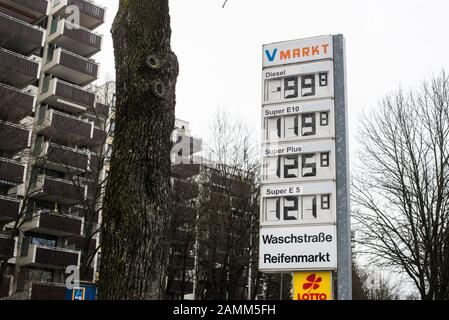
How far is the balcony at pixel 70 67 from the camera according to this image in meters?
42.2

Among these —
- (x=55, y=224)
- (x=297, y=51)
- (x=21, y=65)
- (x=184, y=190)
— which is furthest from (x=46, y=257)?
(x=297, y=51)

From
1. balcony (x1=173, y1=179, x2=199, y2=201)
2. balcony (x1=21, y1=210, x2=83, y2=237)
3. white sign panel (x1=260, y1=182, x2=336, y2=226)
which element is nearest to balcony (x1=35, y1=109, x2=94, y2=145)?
balcony (x1=21, y1=210, x2=83, y2=237)

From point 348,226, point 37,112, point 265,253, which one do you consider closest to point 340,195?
point 348,226

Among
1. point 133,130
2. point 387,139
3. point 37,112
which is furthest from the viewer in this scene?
point 37,112

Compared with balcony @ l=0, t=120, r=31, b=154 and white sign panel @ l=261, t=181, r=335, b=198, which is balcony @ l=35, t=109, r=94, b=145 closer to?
balcony @ l=0, t=120, r=31, b=154

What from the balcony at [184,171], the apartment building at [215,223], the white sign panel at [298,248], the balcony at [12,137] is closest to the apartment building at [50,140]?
the balcony at [12,137]

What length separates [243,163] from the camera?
3173 cm

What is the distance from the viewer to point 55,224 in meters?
38.0

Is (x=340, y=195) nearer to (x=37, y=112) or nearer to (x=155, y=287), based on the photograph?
(x=155, y=287)

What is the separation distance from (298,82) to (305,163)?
1.34m

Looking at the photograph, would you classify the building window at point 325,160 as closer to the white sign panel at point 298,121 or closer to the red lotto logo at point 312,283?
the white sign panel at point 298,121

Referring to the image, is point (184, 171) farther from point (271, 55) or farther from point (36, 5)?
point (271, 55)

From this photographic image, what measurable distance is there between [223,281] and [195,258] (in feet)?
13.5
